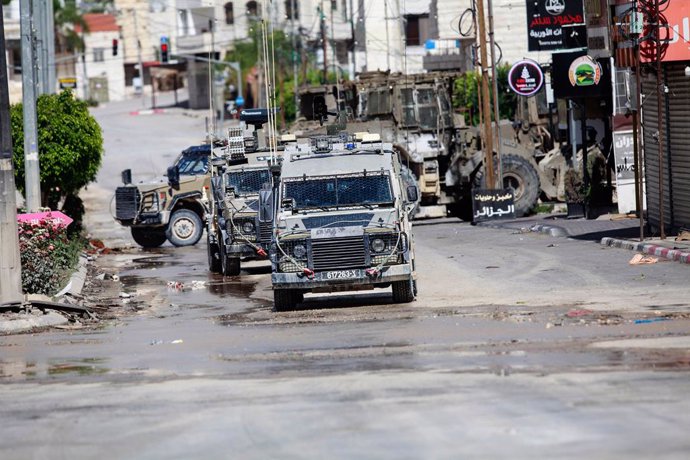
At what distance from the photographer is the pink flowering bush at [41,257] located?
845 inches

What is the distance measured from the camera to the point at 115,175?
66500 millimetres

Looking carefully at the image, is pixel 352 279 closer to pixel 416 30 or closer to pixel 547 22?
pixel 547 22

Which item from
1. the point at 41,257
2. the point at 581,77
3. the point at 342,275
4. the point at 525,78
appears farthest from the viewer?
the point at 525,78

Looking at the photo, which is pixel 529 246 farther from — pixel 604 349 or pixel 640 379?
pixel 640 379

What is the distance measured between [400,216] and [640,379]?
327 inches

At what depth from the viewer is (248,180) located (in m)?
27.3

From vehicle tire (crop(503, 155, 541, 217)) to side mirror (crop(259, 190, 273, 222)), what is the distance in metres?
17.6

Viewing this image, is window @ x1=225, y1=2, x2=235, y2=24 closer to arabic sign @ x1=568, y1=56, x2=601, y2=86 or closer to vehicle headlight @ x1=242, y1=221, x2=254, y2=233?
arabic sign @ x1=568, y1=56, x2=601, y2=86

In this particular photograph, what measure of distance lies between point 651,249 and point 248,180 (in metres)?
8.12

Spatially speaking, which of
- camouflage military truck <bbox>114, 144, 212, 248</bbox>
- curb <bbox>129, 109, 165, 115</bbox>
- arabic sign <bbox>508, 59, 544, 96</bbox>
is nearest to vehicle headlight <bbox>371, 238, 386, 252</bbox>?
camouflage military truck <bbox>114, 144, 212, 248</bbox>

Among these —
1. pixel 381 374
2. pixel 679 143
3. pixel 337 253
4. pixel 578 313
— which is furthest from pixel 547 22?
pixel 381 374

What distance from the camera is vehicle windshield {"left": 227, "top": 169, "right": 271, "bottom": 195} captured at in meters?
27.3

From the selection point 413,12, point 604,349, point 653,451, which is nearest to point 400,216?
point 604,349

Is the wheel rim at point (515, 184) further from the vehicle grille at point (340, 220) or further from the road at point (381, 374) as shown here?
the vehicle grille at point (340, 220)
